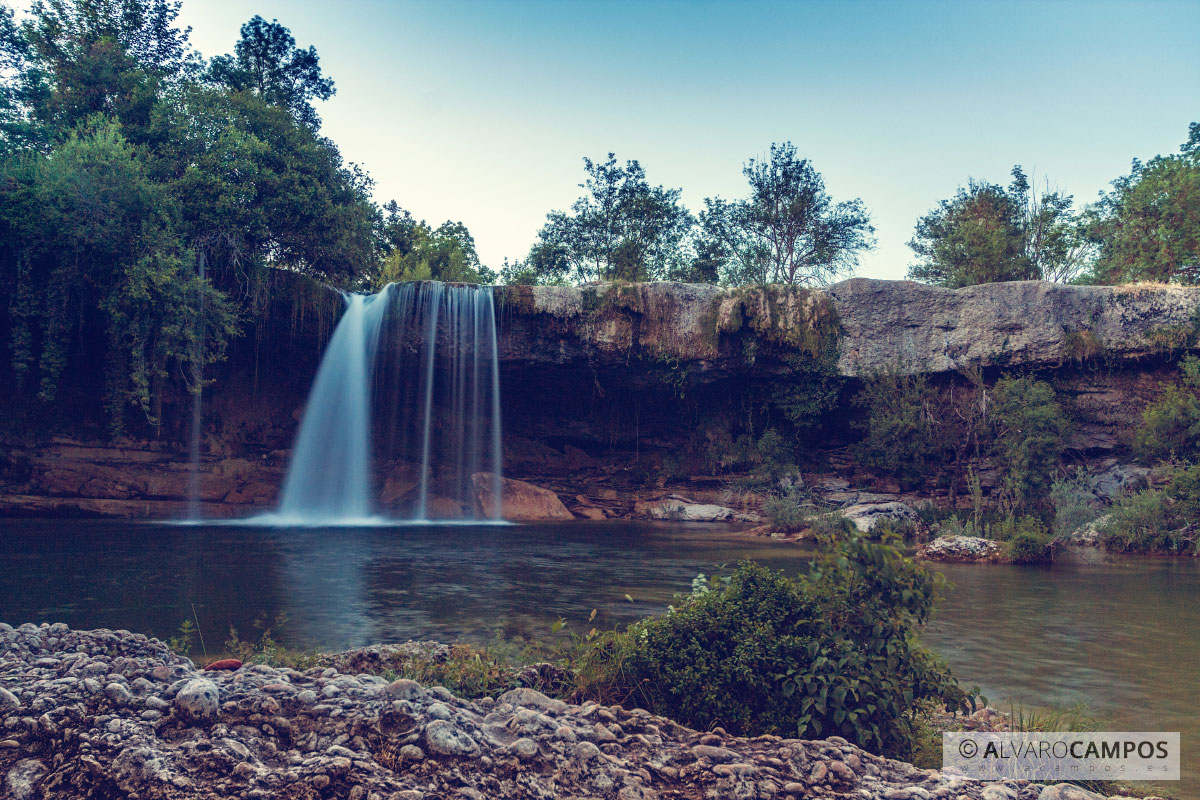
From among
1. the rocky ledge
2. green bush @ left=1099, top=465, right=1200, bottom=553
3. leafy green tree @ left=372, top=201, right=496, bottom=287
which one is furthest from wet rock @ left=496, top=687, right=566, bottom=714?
leafy green tree @ left=372, top=201, right=496, bottom=287

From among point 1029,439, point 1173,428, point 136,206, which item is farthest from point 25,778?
point 1173,428

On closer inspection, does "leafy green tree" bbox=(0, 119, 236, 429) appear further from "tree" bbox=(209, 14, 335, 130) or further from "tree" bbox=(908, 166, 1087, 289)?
"tree" bbox=(908, 166, 1087, 289)

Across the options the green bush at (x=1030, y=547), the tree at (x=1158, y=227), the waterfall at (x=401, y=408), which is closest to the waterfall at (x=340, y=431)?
the waterfall at (x=401, y=408)

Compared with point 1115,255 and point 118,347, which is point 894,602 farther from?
point 1115,255

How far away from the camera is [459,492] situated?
24.5 metres

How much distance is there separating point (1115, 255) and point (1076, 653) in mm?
27754

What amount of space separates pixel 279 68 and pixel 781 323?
2228 cm

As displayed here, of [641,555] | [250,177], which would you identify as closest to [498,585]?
[641,555]

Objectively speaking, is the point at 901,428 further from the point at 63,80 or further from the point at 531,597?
the point at 63,80

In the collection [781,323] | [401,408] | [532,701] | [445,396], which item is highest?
[781,323]

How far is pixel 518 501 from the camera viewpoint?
24.4m

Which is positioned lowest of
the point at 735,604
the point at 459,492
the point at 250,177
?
the point at 459,492

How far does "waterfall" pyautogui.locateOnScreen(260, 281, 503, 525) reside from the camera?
2200cm

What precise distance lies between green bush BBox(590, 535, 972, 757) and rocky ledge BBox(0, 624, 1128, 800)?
0.89 ft
